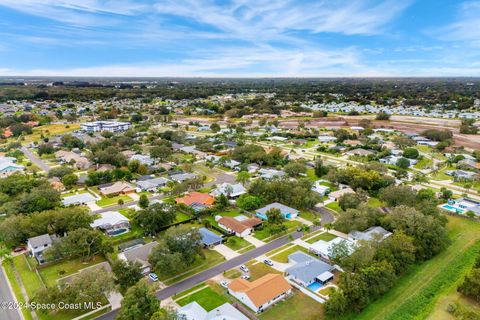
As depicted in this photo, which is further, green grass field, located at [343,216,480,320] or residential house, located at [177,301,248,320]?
green grass field, located at [343,216,480,320]

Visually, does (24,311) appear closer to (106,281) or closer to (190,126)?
(106,281)

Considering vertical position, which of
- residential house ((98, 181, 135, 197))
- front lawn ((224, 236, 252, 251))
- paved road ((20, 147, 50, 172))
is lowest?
paved road ((20, 147, 50, 172))

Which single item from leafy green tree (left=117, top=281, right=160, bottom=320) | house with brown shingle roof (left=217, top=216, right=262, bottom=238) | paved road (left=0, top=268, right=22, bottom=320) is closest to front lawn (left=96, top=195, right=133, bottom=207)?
paved road (left=0, top=268, right=22, bottom=320)

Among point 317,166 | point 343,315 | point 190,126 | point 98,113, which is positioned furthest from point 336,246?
point 98,113

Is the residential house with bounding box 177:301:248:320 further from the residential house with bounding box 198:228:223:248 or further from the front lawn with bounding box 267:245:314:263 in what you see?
the residential house with bounding box 198:228:223:248

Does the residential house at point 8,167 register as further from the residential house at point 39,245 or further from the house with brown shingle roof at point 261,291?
the house with brown shingle roof at point 261,291
